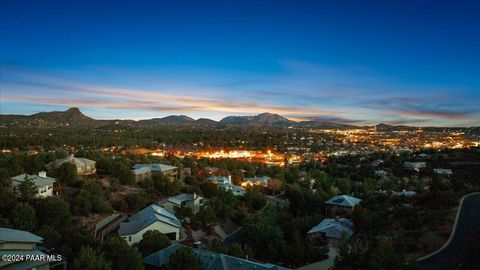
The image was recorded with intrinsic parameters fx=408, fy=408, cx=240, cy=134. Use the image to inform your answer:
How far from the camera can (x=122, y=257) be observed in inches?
685

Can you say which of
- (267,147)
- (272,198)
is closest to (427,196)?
(272,198)

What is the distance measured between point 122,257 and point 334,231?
1429 centimetres

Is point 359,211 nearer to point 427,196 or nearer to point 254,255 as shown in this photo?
point 427,196

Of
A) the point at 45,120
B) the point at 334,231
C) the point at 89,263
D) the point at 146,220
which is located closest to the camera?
the point at 89,263

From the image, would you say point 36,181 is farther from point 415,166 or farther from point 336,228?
point 415,166

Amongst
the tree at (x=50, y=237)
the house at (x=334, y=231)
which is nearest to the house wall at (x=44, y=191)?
the tree at (x=50, y=237)

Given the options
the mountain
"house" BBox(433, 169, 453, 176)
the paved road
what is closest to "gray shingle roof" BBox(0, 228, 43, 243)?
the paved road

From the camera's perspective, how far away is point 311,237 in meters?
27.0

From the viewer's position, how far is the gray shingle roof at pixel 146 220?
2644 centimetres

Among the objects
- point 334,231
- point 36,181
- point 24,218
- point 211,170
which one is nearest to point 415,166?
point 211,170

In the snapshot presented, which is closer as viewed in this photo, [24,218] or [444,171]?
[24,218]

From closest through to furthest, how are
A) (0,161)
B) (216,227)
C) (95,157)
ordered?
1. (216,227)
2. (0,161)
3. (95,157)

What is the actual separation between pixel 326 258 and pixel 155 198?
19.9 meters

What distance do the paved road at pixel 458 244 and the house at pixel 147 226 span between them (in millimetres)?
15908
